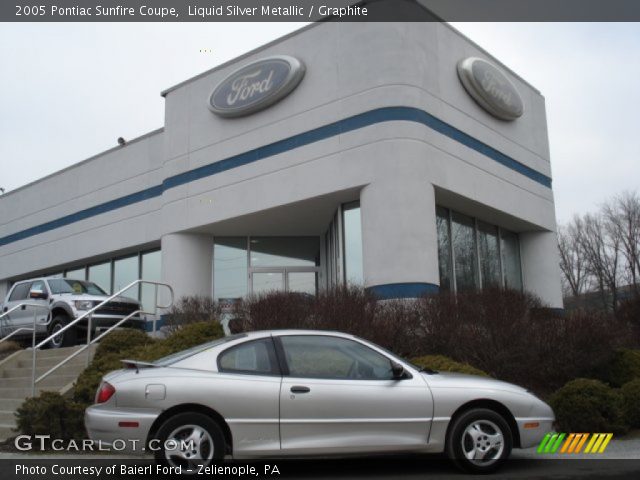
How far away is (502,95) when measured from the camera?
18.3 meters

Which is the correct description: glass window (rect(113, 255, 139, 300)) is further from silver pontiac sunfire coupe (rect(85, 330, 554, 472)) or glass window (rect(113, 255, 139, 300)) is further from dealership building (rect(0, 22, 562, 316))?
silver pontiac sunfire coupe (rect(85, 330, 554, 472))

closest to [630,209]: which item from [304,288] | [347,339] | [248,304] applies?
[304,288]

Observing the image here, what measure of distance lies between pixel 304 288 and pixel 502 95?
772 cm

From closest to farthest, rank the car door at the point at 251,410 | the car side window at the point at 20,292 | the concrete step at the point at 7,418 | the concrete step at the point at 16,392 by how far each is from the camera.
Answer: the car door at the point at 251,410 → the concrete step at the point at 7,418 → the concrete step at the point at 16,392 → the car side window at the point at 20,292

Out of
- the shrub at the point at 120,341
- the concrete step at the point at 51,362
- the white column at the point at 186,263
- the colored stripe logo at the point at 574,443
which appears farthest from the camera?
the white column at the point at 186,263

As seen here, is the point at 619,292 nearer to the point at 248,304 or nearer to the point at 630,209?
the point at 630,209

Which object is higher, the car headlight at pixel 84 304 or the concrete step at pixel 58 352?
the car headlight at pixel 84 304

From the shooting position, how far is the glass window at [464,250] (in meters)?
17.2

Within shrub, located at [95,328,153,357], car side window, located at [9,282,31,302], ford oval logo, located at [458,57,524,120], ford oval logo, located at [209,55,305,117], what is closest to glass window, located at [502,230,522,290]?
ford oval logo, located at [458,57,524,120]

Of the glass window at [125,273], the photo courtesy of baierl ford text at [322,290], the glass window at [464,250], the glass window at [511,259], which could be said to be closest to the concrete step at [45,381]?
the photo courtesy of baierl ford text at [322,290]

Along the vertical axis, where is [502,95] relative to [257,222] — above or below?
above

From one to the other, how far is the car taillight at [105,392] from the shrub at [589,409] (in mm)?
5637

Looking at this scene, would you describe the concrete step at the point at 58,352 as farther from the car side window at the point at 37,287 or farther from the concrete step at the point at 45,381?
the car side window at the point at 37,287

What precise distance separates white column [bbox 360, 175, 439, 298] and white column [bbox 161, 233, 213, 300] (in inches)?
227
